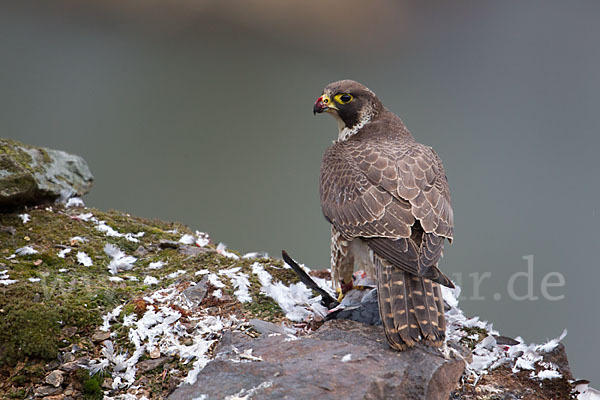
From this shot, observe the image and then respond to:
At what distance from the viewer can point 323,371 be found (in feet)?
8.36

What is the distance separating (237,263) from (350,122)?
1.32 meters

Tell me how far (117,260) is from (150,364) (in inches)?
53.7

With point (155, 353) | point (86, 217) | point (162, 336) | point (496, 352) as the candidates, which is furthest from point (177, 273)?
point (496, 352)

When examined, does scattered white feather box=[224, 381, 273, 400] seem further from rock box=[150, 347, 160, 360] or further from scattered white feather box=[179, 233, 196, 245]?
scattered white feather box=[179, 233, 196, 245]

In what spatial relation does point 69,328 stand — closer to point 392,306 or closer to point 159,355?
point 159,355

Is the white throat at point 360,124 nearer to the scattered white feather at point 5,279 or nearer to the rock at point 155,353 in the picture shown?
the rock at point 155,353

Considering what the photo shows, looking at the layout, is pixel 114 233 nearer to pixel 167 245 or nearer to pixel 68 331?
pixel 167 245

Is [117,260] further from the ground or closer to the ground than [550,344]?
further from the ground

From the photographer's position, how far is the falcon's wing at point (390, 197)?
2.98m

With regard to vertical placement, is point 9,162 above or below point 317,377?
above

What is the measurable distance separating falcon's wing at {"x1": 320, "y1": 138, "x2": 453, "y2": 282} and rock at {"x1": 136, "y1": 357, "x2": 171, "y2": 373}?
124cm

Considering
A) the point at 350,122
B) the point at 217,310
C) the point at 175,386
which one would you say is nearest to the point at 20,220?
the point at 217,310

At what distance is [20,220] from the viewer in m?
4.39

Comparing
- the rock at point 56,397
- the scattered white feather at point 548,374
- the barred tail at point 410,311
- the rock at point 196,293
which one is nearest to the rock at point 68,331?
the rock at point 56,397
